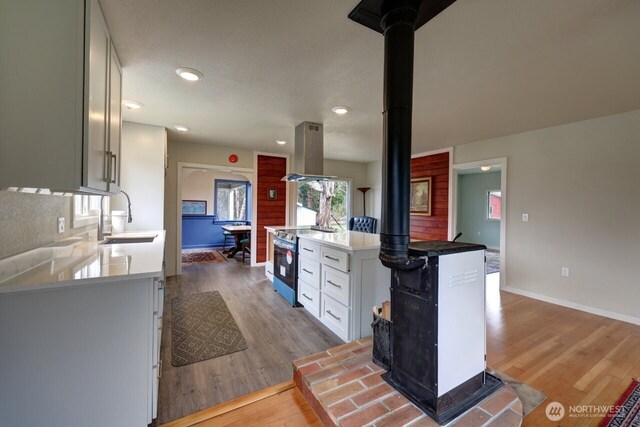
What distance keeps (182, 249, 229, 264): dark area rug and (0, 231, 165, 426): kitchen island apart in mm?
4594

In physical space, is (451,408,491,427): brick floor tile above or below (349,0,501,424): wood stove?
below

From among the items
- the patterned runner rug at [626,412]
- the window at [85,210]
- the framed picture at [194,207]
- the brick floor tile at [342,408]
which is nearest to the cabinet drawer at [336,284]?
the brick floor tile at [342,408]

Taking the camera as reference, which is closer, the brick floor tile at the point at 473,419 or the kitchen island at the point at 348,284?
the brick floor tile at the point at 473,419

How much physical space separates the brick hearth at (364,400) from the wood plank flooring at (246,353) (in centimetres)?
39

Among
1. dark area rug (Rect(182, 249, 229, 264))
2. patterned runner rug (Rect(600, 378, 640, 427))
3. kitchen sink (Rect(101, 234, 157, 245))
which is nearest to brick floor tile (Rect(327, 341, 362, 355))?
patterned runner rug (Rect(600, 378, 640, 427))

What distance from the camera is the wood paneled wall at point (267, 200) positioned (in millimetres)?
5285

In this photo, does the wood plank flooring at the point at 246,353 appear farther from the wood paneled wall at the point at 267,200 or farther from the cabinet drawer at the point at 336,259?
the wood paneled wall at the point at 267,200

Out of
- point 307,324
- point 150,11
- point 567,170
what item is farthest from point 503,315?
point 150,11

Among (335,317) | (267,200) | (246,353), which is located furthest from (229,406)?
(267,200)

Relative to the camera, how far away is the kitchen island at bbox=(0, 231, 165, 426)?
1.14m

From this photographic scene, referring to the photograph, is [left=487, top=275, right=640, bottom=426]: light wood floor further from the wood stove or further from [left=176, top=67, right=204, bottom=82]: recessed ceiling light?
[left=176, top=67, right=204, bottom=82]: recessed ceiling light

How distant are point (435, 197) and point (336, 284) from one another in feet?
11.0

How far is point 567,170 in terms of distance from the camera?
3.38 metres

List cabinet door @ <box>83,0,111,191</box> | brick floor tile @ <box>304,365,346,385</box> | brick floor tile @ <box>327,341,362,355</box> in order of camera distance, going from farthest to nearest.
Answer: brick floor tile @ <box>327,341,362,355</box>, brick floor tile @ <box>304,365,346,385</box>, cabinet door @ <box>83,0,111,191</box>
